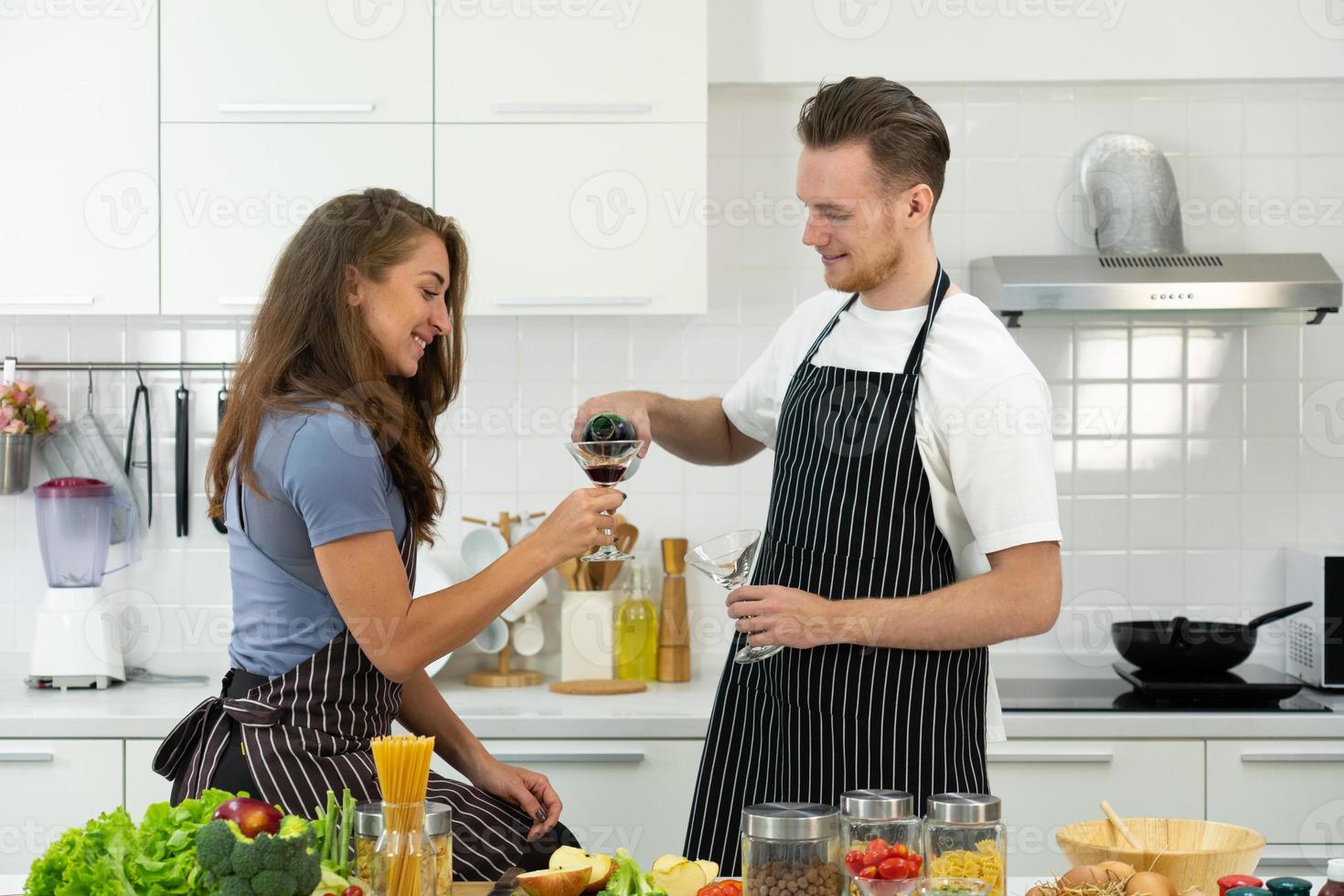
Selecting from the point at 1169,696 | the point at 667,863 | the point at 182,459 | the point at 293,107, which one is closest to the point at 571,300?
the point at 293,107

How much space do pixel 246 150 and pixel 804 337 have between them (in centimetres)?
147

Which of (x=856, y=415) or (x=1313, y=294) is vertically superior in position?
(x=1313, y=294)

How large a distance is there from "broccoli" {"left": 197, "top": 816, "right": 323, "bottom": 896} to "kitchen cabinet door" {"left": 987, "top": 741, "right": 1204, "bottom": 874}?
181 cm

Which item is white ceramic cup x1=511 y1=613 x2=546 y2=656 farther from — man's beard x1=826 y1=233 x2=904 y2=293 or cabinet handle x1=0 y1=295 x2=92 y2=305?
man's beard x1=826 y1=233 x2=904 y2=293

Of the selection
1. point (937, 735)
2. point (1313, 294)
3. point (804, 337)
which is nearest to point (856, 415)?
point (804, 337)

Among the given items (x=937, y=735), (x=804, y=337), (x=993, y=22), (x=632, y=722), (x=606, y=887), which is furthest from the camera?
(x=993, y=22)

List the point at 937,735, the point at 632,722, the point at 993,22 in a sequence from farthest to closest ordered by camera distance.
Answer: the point at 993,22
the point at 632,722
the point at 937,735

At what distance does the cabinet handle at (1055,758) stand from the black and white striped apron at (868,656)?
799 mm

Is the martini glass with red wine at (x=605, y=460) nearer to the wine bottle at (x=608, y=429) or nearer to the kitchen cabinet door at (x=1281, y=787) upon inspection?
the wine bottle at (x=608, y=429)

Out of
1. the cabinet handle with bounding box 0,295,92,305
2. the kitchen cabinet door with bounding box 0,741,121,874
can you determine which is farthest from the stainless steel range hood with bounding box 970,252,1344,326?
the kitchen cabinet door with bounding box 0,741,121,874

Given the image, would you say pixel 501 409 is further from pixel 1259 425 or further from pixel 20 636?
pixel 1259 425

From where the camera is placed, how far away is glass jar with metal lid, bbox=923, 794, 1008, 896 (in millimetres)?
1329

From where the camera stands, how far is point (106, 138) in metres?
2.91

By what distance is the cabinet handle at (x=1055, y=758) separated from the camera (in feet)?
8.90
